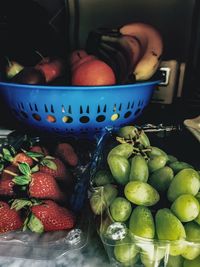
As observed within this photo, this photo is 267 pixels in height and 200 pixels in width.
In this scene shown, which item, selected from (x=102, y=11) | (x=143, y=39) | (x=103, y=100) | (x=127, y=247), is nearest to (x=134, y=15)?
(x=102, y=11)

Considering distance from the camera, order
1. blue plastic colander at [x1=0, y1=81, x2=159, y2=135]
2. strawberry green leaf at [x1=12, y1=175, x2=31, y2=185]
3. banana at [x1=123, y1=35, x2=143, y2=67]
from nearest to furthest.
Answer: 1. strawberry green leaf at [x1=12, y1=175, x2=31, y2=185]
2. blue plastic colander at [x1=0, y1=81, x2=159, y2=135]
3. banana at [x1=123, y1=35, x2=143, y2=67]

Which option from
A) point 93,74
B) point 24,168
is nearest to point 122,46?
point 93,74

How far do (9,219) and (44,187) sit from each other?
65 millimetres

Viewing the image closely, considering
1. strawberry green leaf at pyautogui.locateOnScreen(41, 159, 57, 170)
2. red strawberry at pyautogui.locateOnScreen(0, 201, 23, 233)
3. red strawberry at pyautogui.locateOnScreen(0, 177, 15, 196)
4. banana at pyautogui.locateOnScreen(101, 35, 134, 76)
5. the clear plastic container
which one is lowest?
the clear plastic container

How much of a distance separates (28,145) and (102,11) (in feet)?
1.74

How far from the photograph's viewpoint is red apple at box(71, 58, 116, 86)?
0.58 m

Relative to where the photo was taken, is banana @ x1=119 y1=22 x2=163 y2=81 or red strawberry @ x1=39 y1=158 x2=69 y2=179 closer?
red strawberry @ x1=39 y1=158 x2=69 y2=179

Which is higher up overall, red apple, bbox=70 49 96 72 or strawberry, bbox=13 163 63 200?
red apple, bbox=70 49 96 72

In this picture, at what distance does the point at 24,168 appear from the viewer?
46 centimetres

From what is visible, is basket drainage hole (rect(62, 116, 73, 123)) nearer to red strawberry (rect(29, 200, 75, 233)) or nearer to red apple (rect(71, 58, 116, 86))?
red apple (rect(71, 58, 116, 86))

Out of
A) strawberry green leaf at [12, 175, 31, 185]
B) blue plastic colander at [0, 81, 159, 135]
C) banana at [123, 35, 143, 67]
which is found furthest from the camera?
banana at [123, 35, 143, 67]

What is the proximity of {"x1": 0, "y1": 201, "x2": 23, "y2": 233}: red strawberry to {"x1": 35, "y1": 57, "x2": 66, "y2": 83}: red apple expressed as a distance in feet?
0.90

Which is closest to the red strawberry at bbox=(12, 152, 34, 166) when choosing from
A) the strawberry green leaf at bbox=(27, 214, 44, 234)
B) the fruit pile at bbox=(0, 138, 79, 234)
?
the fruit pile at bbox=(0, 138, 79, 234)

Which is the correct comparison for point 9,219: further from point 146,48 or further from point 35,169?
point 146,48
